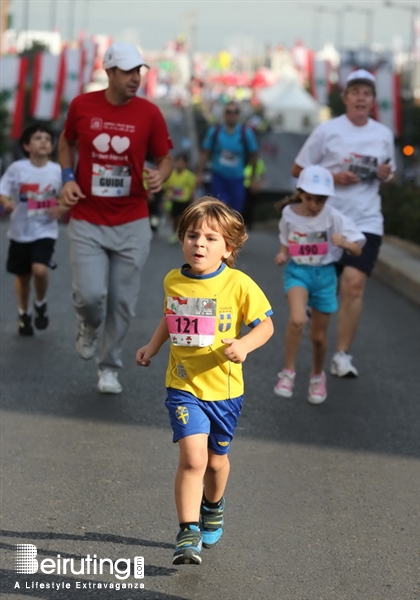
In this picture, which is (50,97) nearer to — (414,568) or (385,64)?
(385,64)

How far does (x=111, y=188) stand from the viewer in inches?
304

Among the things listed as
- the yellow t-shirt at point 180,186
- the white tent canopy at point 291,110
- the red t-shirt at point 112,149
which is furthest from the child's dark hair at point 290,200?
the white tent canopy at point 291,110

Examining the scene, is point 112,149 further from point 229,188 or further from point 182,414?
point 229,188

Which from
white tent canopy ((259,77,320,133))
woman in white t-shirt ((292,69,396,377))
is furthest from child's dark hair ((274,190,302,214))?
white tent canopy ((259,77,320,133))

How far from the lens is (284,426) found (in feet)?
24.3

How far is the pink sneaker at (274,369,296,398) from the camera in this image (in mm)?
8039

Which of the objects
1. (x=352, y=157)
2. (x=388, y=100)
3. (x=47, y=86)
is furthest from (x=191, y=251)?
(x=47, y=86)

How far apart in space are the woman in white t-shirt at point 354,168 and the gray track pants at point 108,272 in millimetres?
1601

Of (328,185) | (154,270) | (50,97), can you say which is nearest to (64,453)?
(328,185)

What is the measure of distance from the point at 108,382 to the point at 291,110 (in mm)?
58680

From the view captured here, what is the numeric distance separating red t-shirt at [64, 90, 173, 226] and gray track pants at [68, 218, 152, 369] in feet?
0.26

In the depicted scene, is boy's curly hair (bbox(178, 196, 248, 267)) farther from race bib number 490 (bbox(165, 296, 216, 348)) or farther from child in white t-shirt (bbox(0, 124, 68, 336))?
child in white t-shirt (bbox(0, 124, 68, 336))

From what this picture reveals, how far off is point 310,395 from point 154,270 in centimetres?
730

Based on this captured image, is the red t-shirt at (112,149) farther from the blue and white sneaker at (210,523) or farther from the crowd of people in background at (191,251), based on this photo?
the blue and white sneaker at (210,523)
